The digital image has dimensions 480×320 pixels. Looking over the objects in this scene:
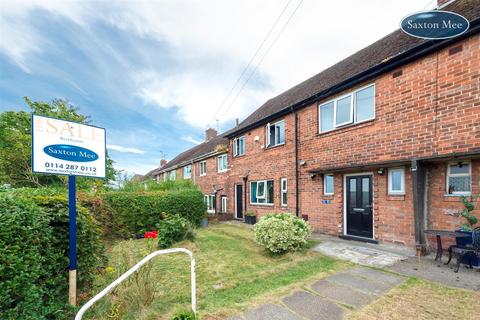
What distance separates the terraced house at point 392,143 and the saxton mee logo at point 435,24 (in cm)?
18

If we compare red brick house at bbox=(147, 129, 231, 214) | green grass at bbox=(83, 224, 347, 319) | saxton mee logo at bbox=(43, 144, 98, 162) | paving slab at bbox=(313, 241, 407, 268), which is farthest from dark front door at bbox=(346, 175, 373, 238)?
red brick house at bbox=(147, 129, 231, 214)

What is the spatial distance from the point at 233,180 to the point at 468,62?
12.4 m

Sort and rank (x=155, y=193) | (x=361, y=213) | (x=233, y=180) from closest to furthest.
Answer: (x=361, y=213) < (x=155, y=193) < (x=233, y=180)

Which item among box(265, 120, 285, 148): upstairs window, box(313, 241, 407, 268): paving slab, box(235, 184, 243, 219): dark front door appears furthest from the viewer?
box(235, 184, 243, 219): dark front door

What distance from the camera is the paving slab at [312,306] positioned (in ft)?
10.8

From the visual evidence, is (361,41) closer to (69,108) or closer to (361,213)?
(361,213)

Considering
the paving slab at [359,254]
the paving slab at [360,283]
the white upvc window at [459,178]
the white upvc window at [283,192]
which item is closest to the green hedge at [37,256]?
the paving slab at [360,283]

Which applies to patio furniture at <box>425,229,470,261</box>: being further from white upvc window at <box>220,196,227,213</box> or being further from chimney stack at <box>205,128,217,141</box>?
chimney stack at <box>205,128,217,141</box>

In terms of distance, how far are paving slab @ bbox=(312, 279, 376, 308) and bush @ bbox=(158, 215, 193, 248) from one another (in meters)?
5.42

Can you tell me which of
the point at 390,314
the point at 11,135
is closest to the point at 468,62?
the point at 390,314

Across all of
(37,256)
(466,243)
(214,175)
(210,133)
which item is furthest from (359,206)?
(210,133)

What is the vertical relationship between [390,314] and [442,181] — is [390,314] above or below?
below

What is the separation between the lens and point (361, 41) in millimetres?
11766

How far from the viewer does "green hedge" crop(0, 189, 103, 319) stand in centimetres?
246
